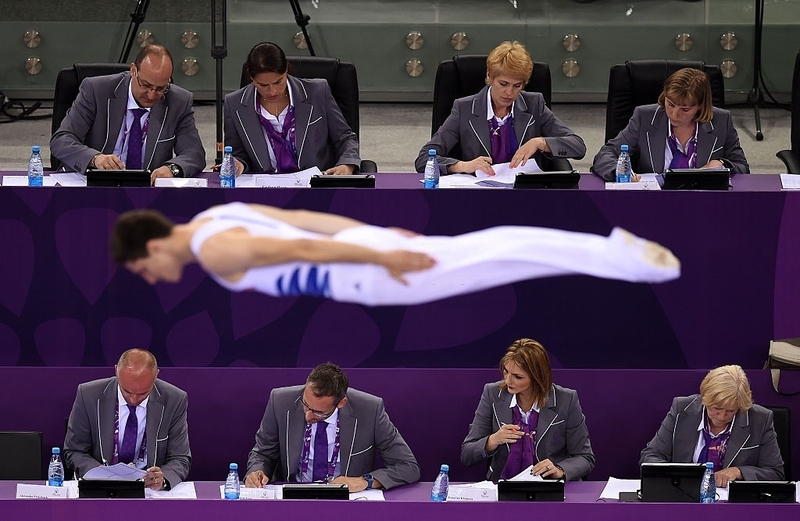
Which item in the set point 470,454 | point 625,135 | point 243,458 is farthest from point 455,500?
point 625,135

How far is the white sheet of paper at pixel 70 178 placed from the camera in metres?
5.47

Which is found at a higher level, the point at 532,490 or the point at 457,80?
the point at 457,80

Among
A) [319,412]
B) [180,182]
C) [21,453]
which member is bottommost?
[21,453]

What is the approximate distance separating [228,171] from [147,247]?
2.20 meters

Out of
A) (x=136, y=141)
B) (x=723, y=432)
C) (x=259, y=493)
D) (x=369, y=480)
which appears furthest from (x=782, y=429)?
(x=136, y=141)

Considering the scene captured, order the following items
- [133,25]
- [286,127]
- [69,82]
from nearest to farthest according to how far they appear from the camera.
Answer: [286,127]
[69,82]
[133,25]

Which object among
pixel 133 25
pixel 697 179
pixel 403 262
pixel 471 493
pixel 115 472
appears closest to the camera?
pixel 403 262

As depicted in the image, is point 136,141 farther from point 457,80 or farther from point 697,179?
point 697,179

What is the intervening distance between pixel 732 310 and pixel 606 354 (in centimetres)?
50

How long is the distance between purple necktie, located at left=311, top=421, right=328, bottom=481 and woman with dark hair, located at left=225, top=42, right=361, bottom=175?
44.7 inches

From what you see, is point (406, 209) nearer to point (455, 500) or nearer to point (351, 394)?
point (351, 394)

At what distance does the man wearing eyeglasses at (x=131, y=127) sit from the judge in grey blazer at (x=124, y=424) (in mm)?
950

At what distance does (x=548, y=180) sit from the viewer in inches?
211

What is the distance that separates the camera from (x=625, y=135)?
5.84m
